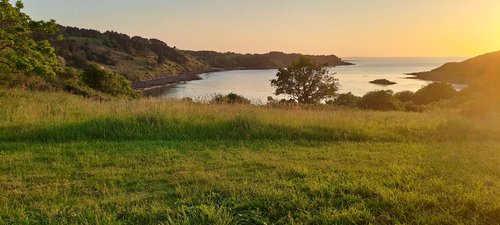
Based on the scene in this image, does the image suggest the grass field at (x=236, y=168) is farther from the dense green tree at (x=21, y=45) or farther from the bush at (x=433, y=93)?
the bush at (x=433, y=93)

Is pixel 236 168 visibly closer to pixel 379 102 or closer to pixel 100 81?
pixel 100 81

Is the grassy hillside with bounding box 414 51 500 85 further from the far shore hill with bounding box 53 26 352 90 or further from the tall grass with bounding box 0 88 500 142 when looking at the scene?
the tall grass with bounding box 0 88 500 142

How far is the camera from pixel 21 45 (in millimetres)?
13977

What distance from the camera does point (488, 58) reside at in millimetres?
94438

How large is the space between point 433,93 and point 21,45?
171 feet

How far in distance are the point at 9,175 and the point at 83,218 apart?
2.81 meters

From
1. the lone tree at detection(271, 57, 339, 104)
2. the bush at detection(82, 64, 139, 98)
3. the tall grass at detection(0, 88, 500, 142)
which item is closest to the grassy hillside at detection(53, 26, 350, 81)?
the lone tree at detection(271, 57, 339, 104)

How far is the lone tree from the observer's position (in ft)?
168

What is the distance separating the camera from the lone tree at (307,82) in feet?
168

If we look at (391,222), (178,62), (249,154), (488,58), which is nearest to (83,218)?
(391,222)

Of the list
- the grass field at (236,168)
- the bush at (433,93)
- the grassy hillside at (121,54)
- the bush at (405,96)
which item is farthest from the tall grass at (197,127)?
the grassy hillside at (121,54)

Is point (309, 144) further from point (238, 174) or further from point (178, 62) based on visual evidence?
point (178, 62)

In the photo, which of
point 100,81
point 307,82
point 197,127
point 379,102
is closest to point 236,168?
point 197,127

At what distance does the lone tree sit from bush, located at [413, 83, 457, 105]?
1237 centimetres
